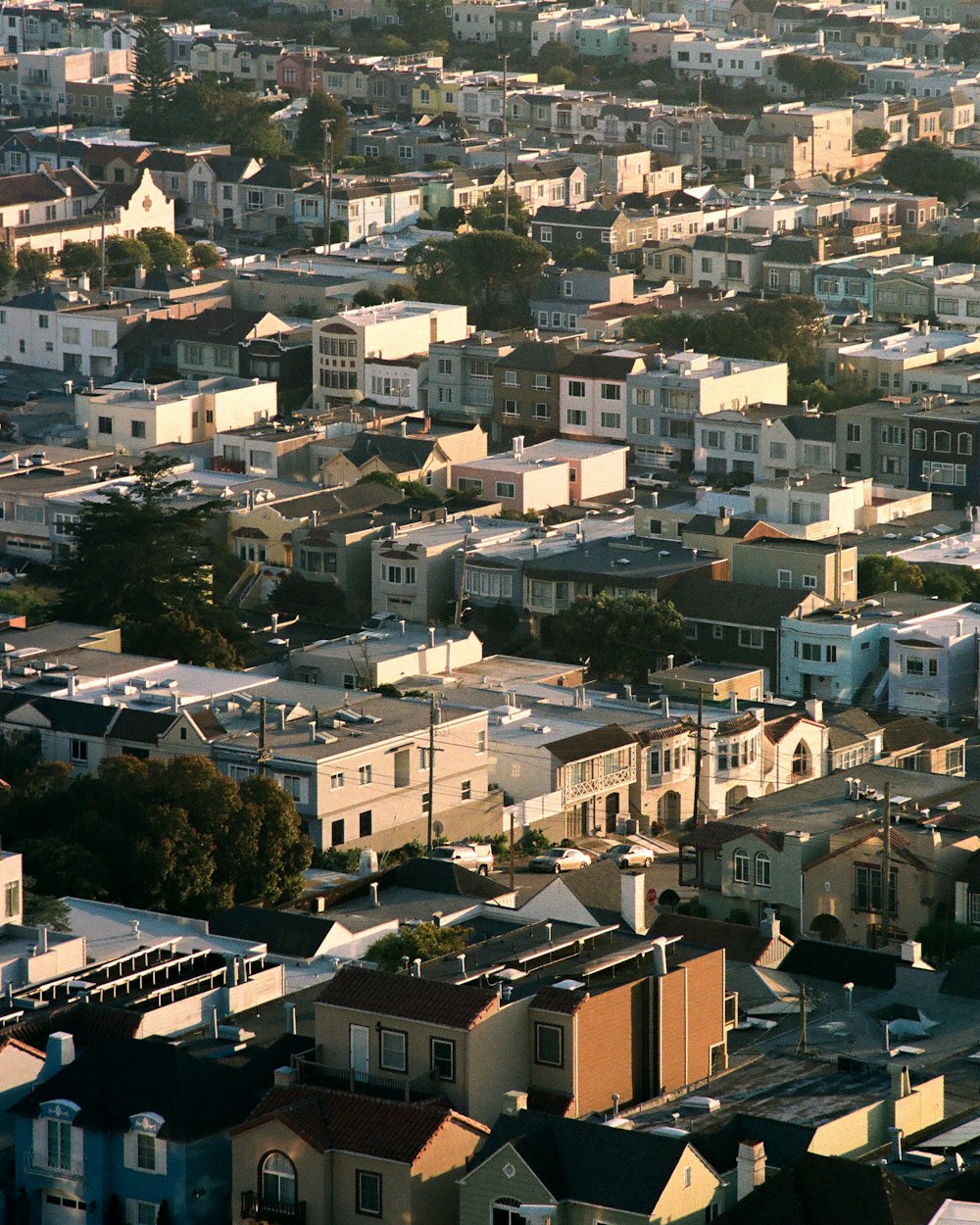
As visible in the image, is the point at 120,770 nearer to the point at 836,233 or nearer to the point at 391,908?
the point at 391,908

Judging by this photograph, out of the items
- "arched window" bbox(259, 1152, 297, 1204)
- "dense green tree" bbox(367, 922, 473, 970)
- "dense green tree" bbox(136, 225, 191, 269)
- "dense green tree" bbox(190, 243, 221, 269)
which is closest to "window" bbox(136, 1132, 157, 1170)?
"arched window" bbox(259, 1152, 297, 1204)

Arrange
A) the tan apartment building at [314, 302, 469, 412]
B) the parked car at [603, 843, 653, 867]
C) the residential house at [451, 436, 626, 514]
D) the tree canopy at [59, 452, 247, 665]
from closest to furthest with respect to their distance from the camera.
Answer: the parked car at [603, 843, 653, 867] → the tree canopy at [59, 452, 247, 665] → the residential house at [451, 436, 626, 514] → the tan apartment building at [314, 302, 469, 412]

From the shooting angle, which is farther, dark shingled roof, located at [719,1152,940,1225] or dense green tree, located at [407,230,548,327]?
dense green tree, located at [407,230,548,327]

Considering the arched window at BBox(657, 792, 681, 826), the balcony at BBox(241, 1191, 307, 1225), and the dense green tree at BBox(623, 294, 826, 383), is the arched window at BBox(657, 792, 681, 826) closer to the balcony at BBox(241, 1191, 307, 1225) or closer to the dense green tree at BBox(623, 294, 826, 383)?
the balcony at BBox(241, 1191, 307, 1225)

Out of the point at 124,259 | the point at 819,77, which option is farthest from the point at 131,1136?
the point at 819,77

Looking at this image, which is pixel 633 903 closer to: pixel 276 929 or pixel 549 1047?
pixel 276 929

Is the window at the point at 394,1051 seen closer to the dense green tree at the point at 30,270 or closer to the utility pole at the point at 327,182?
the dense green tree at the point at 30,270

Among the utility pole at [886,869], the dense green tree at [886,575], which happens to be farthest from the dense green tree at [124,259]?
the utility pole at [886,869]
